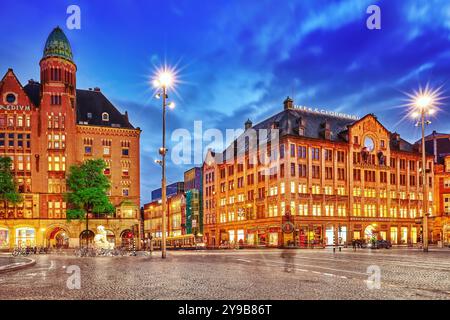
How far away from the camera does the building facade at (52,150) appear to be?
244ft

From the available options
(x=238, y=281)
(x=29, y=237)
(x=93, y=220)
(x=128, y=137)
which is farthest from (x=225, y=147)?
(x=238, y=281)

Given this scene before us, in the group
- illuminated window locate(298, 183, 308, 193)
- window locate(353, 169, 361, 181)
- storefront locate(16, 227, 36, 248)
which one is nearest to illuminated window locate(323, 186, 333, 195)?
illuminated window locate(298, 183, 308, 193)

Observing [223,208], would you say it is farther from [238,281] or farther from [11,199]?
[238,281]

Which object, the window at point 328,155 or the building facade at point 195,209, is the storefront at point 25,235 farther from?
the window at point 328,155

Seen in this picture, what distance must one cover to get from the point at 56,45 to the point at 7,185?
25250mm

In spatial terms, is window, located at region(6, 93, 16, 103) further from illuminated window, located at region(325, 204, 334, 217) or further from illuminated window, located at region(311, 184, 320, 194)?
illuminated window, located at region(325, 204, 334, 217)

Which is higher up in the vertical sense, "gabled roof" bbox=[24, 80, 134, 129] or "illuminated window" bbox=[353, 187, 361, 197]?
"gabled roof" bbox=[24, 80, 134, 129]

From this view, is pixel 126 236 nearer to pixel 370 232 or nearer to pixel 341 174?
pixel 341 174

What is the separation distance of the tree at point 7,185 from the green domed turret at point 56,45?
64.2 feet

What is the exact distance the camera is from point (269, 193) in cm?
7444

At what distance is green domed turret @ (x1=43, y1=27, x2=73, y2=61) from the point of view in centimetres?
7650

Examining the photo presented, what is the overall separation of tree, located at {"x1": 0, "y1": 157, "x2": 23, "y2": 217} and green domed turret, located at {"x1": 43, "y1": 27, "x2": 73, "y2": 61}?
64.2 feet

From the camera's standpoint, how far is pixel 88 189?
64.7 m

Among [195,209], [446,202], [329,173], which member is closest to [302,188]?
[329,173]
